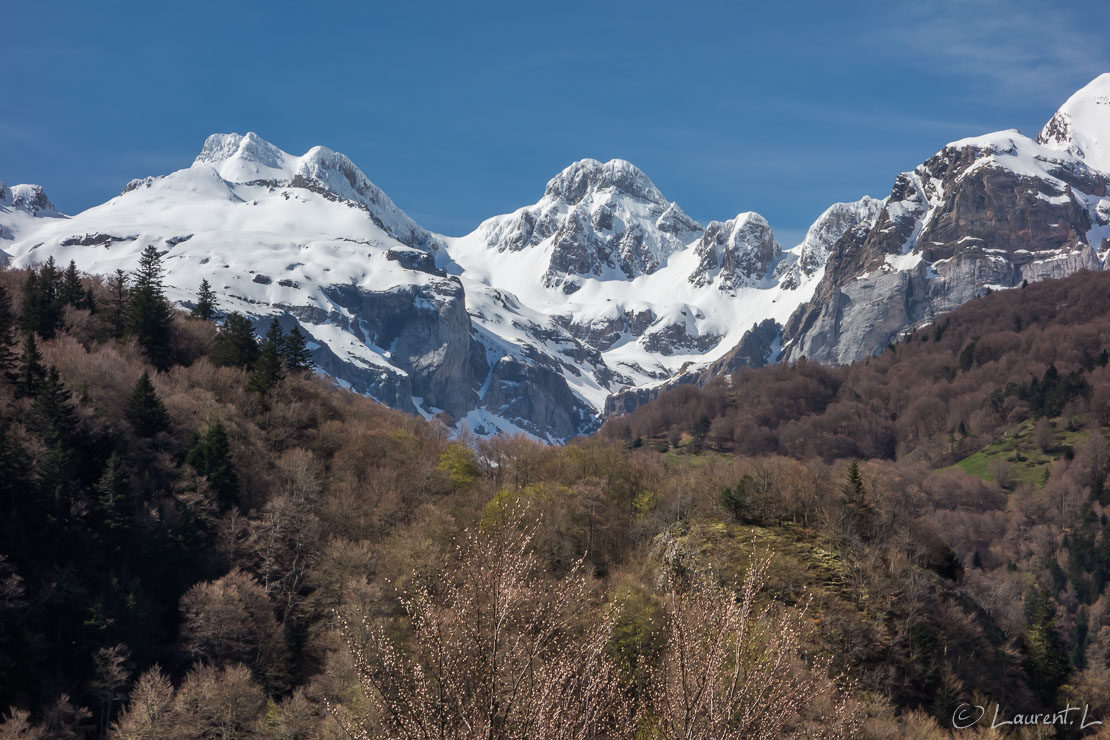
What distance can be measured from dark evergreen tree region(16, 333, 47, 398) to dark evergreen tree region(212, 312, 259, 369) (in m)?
21.8

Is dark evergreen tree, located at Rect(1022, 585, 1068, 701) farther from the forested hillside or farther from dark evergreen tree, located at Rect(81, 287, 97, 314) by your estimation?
dark evergreen tree, located at Rect(81, 287, 97, 314)

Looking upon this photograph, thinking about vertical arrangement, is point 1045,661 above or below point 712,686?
below

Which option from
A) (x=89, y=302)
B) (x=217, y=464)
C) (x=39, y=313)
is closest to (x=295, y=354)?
(x=89, y=302)

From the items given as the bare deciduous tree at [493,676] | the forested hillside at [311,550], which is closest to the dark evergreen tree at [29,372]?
the forested hillside at [311,550]

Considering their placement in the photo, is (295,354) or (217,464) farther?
(295,354)

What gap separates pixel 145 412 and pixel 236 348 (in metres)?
20.1

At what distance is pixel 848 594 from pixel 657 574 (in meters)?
12.0

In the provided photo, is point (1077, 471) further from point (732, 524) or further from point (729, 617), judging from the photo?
point (729, 617)

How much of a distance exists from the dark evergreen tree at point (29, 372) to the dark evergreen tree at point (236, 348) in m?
21.8

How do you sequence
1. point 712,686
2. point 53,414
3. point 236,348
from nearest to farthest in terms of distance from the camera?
1. point 712,686
2. point 53,414
3. point 236,348

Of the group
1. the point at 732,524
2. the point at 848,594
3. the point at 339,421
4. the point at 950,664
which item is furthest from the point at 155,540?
the point at 950,664
